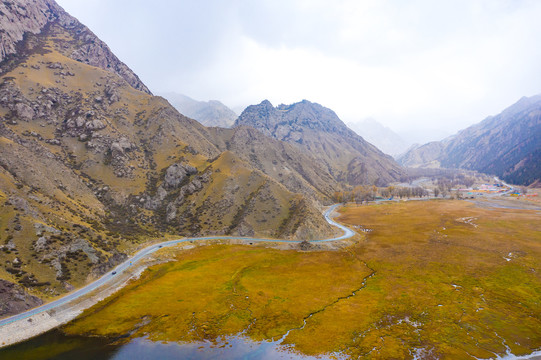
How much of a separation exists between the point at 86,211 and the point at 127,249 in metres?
33.1

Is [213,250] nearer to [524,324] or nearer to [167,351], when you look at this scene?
[167,351]

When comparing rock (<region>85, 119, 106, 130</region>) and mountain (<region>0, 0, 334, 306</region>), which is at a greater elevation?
rock (<region>85, 119, 106, 130</region>)

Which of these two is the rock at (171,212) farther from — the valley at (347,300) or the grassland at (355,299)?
the valley at (347,300)

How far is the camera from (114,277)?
8744 centimetres

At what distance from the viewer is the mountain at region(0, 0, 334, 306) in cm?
8144

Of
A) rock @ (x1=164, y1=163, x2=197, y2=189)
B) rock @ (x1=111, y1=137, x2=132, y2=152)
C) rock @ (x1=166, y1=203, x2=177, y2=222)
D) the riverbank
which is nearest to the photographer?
the riverbank

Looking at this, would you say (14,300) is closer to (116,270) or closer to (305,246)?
(116,270)

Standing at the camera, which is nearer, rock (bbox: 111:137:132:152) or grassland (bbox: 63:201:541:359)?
grassland (bbox: 63:201:541:359)

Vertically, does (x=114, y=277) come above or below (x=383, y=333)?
above

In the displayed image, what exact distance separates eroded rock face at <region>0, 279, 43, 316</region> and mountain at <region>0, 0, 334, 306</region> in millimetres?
354

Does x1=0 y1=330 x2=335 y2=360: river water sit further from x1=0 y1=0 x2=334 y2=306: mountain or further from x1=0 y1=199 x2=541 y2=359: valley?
x1=0 y1=0 x2=334 y2=306: mountain

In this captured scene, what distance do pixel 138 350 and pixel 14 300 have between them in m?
35.9

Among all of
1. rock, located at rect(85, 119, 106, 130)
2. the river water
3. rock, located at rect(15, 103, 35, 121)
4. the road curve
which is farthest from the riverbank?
rock, located at rect(15, 103, 35, 121)

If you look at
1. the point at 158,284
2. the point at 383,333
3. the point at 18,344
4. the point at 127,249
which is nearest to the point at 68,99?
the point at 127,249
